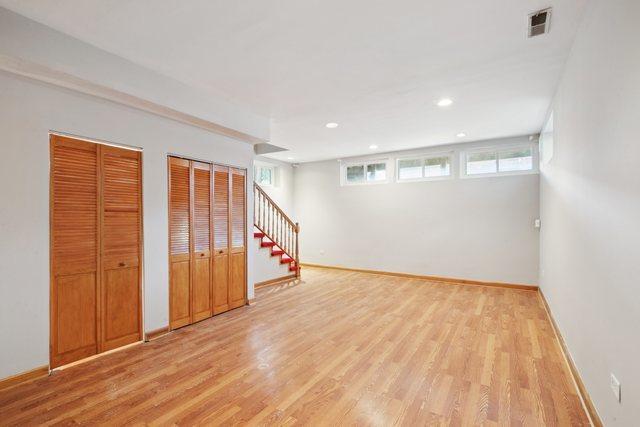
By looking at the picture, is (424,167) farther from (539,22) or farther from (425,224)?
(539,22)

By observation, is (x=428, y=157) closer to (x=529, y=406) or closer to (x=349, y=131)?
(x=349, y=131)

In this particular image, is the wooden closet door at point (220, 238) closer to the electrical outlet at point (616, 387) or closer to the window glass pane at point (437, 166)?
the electrical outlet at point (616, 387)

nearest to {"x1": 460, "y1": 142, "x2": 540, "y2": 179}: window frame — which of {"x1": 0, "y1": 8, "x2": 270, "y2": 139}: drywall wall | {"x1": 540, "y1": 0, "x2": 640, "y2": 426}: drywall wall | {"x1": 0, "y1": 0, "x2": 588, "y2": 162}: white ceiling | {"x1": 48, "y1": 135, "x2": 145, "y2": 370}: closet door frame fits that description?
{"x1": 0, "y1": 0, "x2": 588, "y2": 162}: white ceiling

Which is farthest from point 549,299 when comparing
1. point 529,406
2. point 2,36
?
point 2,36

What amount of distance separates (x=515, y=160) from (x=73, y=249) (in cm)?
687

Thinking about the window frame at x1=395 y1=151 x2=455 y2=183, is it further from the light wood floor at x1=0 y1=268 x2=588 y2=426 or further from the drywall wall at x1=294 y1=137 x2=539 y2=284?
the light wood floor at x1=0 y1=268 x2=588 y2=426

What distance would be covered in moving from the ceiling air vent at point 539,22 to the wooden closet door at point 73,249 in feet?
13.4

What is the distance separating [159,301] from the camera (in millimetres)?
3588

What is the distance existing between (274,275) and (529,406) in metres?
4.78

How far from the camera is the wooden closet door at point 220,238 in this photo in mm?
4262

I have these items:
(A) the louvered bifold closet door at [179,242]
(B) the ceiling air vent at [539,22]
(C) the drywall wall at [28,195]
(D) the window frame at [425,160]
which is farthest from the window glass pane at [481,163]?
(C) the drywall wall at [28,195]

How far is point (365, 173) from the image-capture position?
7492 mm

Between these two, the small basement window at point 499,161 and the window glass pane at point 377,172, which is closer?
the small basement window at point 499,161

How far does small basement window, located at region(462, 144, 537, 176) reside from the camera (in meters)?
5.58
